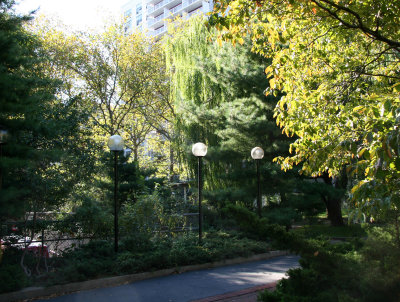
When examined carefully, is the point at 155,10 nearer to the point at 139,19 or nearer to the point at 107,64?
the point at 139,19

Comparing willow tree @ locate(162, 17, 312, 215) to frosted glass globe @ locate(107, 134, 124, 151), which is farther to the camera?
willow tree @ locate(162, 17, 312, 215)

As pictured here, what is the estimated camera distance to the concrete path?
266 inches

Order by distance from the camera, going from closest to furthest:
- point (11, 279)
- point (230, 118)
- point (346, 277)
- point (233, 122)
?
1. point (346, 277)
2. point (11, 279)
3. point (233, 122)
4. point (230, 118)

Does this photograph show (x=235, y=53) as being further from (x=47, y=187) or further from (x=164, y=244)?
(x=47, y=187)

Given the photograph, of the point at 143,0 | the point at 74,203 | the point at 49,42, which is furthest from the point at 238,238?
the point at 143,0

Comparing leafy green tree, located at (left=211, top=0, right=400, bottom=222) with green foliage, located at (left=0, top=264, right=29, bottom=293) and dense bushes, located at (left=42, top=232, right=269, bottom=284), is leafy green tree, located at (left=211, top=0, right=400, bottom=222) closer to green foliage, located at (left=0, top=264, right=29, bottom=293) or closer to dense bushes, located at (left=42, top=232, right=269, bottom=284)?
dense bushes, located at (left=42, top=232, right=269, bottom=284)

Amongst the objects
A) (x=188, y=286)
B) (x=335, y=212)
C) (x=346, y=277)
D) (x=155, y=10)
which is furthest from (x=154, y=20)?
(x=346, y=277)

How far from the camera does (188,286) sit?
7.54 meters

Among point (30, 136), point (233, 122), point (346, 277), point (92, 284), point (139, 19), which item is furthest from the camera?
point (139, 19)

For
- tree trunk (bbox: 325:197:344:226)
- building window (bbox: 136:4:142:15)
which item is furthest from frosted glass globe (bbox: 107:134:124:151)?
building window (bbox: 136:4:142:15)

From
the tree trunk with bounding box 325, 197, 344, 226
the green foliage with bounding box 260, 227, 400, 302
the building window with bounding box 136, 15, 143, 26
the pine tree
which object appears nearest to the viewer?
the green foliage with bounding box 260, 227, 400, 302

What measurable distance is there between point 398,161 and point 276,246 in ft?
5.99

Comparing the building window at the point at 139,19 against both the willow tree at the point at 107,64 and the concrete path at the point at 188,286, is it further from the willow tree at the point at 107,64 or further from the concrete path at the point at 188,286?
the concrete path at the point at 188,286

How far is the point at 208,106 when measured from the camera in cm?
1814
